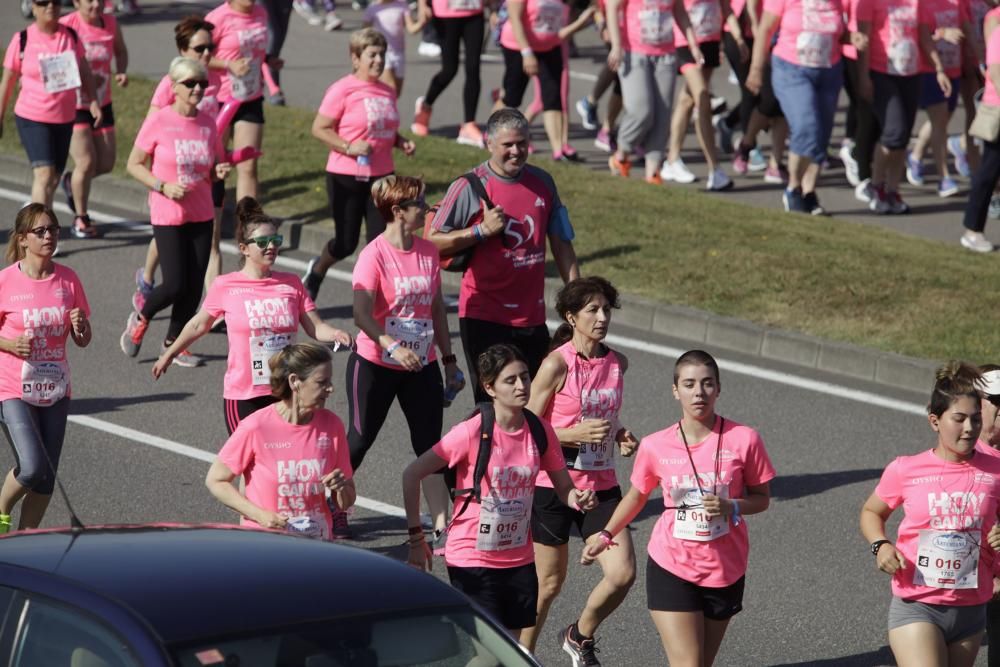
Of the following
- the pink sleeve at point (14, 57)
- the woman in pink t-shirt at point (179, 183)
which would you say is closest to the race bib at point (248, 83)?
the pink sleeve at point (14, 57)

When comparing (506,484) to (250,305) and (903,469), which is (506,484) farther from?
(250,305)

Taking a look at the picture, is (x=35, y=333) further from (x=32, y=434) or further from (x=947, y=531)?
(x=947, y=531)

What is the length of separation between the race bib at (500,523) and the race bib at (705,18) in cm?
1091

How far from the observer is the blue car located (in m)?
4.30

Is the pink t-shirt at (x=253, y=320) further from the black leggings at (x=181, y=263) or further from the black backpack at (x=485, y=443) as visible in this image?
the black leggings at (x=181, y=263)

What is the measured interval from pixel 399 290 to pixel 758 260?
5.78 m

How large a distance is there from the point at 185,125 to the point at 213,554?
686 cm

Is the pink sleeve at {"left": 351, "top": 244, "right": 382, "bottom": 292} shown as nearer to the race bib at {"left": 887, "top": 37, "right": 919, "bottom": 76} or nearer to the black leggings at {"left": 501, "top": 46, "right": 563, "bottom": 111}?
the race bib at {"left": 887, "top": 37, "right": 919, "bottom": 76}

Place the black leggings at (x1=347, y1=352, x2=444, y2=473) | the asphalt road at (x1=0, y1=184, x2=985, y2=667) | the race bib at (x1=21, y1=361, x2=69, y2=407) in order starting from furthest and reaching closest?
the black leggings at (x1=347, y1=352, x2=444, y2=473) → the race bib at (x1=21, y1=361, x2=69, y2=407) → the asphalt road at (x1=0, y1=184, x2=985, y2=667)

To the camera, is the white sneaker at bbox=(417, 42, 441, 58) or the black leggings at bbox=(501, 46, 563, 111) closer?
the black leggings at bbox=(501, 46, 563, 111)

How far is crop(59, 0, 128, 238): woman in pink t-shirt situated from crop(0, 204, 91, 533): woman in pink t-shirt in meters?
6.05

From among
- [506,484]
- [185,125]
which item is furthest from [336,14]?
[506,484]

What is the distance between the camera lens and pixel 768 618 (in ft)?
26.8

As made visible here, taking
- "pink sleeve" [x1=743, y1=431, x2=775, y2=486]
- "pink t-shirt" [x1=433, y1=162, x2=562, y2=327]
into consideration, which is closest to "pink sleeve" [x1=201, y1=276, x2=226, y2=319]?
"pink t-shirt" [x1=433, y1=162, x2=562, y2=327]
